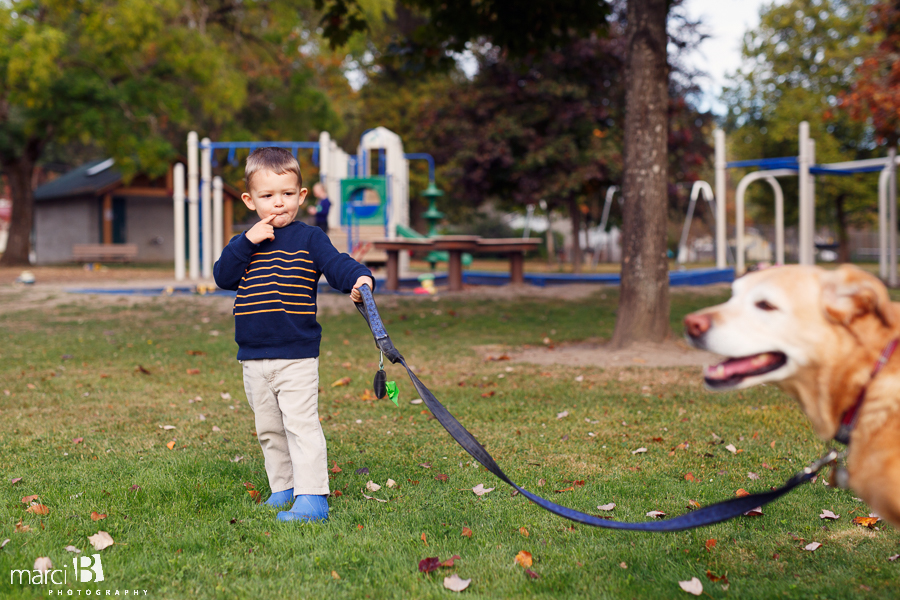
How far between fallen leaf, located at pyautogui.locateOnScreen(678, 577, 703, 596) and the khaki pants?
5.50 feet

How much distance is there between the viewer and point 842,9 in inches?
1193

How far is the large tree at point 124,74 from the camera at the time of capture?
1984 centimetres

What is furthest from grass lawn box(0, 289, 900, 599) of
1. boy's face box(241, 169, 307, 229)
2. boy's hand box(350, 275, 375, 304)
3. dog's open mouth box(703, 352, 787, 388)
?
boy's face box(241, 169, 307, 229)

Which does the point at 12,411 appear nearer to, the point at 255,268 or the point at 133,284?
the point at 255,268

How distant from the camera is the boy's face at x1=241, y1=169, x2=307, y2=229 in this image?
129 inches

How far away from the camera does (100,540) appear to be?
10.0ft

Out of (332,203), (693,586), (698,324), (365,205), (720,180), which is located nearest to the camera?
(698,324)

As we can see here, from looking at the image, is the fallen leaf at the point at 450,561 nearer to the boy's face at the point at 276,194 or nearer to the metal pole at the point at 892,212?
the boy's face at the point at 276,194

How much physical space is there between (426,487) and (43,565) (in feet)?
6.02

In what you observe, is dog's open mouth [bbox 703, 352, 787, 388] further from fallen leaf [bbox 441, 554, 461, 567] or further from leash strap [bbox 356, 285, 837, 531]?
fallen leaf [bbox 441, 554, 461, 567]

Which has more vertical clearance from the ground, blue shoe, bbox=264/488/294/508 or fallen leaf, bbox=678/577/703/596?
blue shoe, bbox=264/488/294/508

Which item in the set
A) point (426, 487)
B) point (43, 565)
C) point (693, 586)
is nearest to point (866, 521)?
point (693, 586)

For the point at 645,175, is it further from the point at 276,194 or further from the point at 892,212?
the point at 892,212

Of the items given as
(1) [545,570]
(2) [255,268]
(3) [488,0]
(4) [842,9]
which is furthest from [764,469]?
(4) [842,9]
